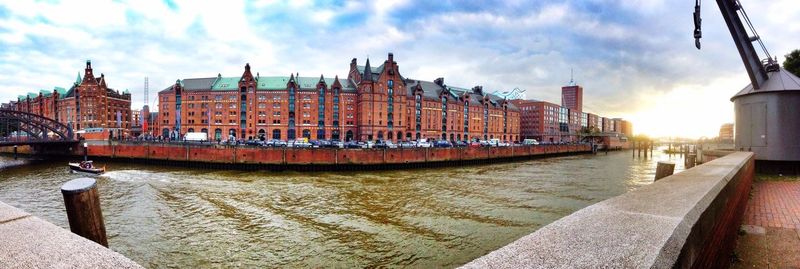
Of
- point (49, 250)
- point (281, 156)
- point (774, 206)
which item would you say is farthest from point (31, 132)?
point (774, 206)

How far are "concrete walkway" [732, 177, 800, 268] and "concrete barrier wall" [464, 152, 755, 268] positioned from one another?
2151mm

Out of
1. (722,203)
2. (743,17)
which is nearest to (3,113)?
(722,203)

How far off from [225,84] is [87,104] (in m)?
46.2

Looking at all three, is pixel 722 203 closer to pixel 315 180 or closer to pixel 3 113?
pixel 315 180

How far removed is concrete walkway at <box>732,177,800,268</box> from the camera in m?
5.87

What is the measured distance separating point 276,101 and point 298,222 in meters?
Answer: 70.7

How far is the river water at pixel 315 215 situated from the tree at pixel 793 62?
704 inches

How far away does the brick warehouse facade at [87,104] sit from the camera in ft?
314

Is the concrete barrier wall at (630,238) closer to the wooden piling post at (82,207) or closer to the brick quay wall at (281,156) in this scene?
the wooden piling post at (82,207)

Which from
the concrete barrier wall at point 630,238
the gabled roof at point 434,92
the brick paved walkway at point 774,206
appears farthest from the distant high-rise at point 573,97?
the concrete barrier wall at point 630,238

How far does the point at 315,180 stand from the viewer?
2895 cm

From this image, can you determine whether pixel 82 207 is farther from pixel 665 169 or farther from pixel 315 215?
pixel 665 169

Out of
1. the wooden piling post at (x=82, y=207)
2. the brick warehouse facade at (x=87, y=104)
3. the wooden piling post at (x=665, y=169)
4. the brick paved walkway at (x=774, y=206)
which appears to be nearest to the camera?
the wooden piling post at (x=82, y=207)

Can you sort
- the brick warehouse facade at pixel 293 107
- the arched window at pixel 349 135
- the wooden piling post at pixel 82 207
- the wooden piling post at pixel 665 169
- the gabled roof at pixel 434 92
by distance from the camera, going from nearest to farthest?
1. the wooden piling post at pixel 82 207
2. the wooden piling post at pixel 665 169
3. the brick warehouse facade at pixel 293 107
4. the arched window at pixel 349 135
5. the gabled roof at pixel 434 92
